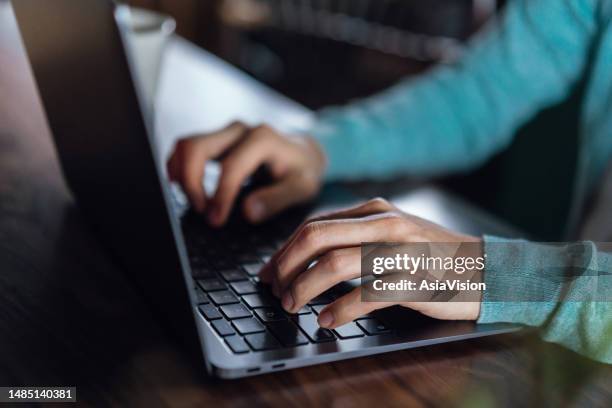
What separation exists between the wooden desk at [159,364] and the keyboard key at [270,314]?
0.05 meters

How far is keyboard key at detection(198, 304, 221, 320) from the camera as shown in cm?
54

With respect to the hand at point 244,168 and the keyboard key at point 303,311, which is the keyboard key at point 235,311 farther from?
the hand at point 244,168

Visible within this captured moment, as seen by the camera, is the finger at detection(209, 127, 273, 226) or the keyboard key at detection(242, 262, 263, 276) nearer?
the keyboard key at detection(242, 262, 263, 276)

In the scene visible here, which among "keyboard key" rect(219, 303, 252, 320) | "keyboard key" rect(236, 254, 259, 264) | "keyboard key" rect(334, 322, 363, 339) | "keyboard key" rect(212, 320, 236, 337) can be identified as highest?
"keyboard key" rect(212, 320, 236, 337)

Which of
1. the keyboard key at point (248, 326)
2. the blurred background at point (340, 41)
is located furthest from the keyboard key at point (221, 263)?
the blurred background at point (340, 41)

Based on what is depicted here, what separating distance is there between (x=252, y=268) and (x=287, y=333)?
12 cm

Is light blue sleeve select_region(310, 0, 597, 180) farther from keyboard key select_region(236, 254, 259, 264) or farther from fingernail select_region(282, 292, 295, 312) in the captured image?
fingernail select_region(282, 292, 295, 312)

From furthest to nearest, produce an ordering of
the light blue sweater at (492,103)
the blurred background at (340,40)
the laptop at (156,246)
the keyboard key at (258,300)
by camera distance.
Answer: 1. the blurred background at (340,40)
2. the light blue sweater at (492,103)
3. the keyboard key at (258,300)
4. the laptop at (156,246)

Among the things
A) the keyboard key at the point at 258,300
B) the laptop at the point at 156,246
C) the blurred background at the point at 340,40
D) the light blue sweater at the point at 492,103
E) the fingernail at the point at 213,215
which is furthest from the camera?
the blurred background at the point at 340,40

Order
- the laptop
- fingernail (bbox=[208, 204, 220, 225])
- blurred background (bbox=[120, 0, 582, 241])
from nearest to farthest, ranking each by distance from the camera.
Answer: the laptop, fingernail (bbox=[208, 204, 220, 225]), blurred background (bbox=[120, 0, 582, 241])

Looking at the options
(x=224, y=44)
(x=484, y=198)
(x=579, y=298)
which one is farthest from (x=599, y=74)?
(x=224, y=44)

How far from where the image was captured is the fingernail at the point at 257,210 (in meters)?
0.76

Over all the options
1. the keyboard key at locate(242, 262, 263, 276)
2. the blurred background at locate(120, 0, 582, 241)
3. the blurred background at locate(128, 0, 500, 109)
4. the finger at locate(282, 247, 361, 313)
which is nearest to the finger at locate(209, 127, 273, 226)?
the keyboard key at locate(242, 262, 263, 276)

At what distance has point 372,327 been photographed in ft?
1.82
